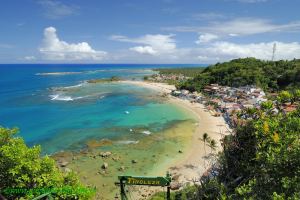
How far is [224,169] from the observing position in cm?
1139

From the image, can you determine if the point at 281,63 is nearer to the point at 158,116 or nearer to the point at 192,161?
the point at 158,116

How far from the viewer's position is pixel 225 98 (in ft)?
197

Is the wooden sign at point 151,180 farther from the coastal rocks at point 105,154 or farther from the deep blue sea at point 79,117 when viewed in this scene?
the deep blue sea at point 79,117

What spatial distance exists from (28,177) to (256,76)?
66679 millimetres

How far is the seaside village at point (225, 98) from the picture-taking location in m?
51.6

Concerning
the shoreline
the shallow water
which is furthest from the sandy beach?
the shallow water

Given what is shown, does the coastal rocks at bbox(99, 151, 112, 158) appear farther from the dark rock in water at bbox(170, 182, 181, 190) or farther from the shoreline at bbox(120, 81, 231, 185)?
the dark rock in water at bbox(170, 182, 181, 190)

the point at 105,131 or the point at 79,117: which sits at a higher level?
the point at 79,117

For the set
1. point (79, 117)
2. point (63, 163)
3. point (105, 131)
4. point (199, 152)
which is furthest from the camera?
point (79, 117)

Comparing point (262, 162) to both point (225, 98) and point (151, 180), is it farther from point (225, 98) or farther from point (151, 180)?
point (225, 98)

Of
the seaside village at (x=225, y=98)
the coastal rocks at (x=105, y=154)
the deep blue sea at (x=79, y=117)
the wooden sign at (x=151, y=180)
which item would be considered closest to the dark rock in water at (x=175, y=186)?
the coastal rocks at (x=105, y=154)

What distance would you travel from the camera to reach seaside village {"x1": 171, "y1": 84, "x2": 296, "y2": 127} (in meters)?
51.6

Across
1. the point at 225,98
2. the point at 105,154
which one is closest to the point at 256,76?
the point at 225,98

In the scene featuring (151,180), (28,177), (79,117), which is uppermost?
(151,180)
